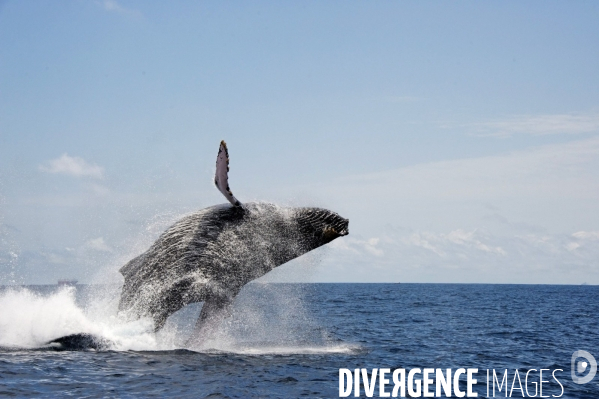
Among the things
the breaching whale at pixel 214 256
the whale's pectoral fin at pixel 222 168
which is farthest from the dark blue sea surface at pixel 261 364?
the whale's pectoral fin at pixel 222 168

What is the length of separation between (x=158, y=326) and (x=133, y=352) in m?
0.67

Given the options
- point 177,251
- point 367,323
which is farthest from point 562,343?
point 177,251

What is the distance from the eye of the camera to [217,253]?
11297 mm

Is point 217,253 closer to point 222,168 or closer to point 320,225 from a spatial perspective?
point 222,168

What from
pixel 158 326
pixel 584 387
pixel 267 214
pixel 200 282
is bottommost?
pixel 584 387

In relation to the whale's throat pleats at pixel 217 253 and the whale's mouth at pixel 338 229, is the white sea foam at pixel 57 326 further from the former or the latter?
the whale's mouth at pixel 338 229

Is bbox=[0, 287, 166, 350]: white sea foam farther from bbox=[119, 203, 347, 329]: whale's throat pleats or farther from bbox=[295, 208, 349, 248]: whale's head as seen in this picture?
bbox=[295, 208, 349, 248]: whale's head

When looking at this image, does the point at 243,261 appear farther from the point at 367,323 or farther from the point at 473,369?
the point at 367,323

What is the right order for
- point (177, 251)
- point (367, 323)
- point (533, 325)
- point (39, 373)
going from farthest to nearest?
point (533, 325) → point (367, 323) → point (177, 251) → point (39, 373)

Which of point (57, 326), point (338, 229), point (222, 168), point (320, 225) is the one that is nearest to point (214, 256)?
point (222, 168)

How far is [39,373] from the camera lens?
9172 millimetres

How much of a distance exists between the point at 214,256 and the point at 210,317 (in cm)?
118

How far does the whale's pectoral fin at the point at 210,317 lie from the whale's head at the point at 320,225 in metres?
1.99

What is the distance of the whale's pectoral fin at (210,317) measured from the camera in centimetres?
1121
